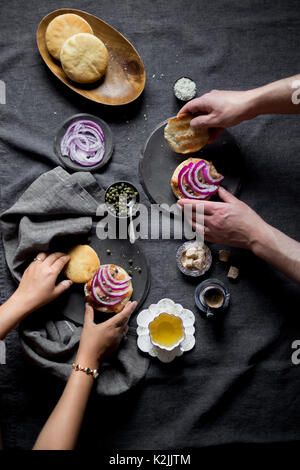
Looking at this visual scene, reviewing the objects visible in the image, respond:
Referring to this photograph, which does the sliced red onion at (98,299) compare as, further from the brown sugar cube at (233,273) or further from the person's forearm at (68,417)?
the brown sugar cube at (233,273)

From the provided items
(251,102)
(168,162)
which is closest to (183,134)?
(168,162)

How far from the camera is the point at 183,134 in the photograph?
207 cm

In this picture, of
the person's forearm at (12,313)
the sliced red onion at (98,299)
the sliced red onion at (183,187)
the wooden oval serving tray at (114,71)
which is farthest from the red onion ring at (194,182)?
the person's forearm at (12,313)

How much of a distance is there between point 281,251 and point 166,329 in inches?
24.0

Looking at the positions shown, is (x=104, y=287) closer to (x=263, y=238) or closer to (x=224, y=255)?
(x=224, y=255)

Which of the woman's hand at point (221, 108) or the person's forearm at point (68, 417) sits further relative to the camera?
the woman's hand at point (221, 108)

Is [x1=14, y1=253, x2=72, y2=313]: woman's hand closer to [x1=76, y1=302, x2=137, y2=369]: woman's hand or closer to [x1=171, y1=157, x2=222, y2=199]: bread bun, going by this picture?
[x1=76, y1=302, x2=137, y2=369]: woman's hand

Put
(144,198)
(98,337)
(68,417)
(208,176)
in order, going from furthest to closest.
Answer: (144,198) < (208,176) < (98,337) < (68,417)

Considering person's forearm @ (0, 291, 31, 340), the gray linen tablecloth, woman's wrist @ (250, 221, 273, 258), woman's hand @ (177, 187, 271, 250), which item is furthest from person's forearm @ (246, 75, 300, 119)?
person's forearm @ (0, 291, 31, 340)

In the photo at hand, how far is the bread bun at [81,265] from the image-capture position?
2027 millimetres

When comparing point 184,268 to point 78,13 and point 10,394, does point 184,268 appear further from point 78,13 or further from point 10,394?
point 78,13

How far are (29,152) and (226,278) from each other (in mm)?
1105

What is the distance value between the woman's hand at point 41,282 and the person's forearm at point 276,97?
1.07m
